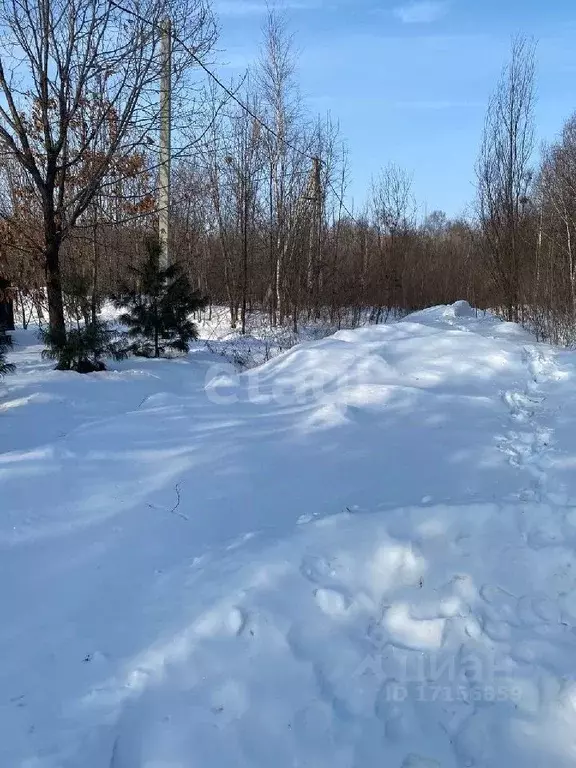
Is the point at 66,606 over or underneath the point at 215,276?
underneath

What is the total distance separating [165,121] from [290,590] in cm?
934

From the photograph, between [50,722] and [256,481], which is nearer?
[50,722]

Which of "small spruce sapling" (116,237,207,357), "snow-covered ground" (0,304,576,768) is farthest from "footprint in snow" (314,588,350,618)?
"small spruce sapling" (116,237,207,357)

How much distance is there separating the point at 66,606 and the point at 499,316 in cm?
1542

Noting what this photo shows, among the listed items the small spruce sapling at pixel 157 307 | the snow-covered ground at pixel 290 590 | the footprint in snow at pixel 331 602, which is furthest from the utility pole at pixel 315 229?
the footprint in snow at pixel 331 602

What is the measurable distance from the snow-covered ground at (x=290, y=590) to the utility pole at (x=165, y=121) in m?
6.16

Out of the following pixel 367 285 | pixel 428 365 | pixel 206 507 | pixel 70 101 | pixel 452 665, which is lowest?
pixel 452 665

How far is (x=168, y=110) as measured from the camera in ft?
32.3

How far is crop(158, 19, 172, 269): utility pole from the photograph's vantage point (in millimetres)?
9039

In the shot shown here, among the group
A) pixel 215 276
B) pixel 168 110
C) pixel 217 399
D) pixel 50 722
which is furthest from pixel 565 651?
pixel 215 276

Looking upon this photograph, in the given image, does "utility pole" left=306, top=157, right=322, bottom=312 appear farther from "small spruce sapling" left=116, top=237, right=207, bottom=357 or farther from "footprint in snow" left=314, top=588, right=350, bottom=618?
"footprint in snow" left=314, top=588, right=350, bottom=618

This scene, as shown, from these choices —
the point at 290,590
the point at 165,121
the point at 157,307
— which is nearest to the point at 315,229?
the point at 165,121

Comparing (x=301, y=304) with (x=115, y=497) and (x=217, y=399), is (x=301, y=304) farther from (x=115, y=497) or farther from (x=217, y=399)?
(x=115, y=497)

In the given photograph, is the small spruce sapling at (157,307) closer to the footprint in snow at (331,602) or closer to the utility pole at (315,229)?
the footprint in snow at (331,602)
